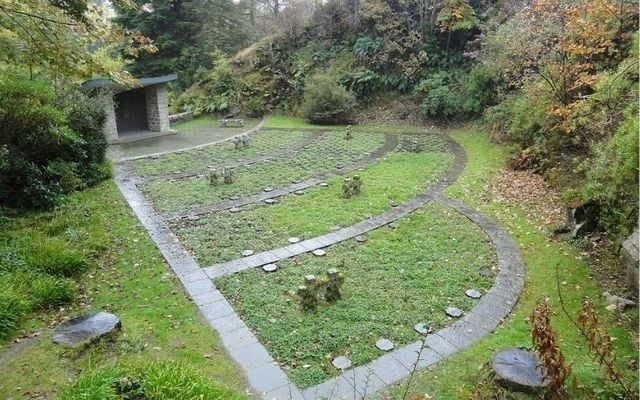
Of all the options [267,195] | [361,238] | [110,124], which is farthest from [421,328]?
[110,124]

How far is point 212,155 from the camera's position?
1513 cm

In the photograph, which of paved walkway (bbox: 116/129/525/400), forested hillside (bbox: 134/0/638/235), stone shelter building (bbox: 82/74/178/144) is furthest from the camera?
stone shelter building (bbox: 82/74/178/144)

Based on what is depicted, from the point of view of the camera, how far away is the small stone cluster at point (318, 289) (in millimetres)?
5996

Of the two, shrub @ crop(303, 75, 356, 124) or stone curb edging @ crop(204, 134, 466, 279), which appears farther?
shrub @ crop(303, 75, 356, 124)

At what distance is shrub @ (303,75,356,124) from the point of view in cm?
2062

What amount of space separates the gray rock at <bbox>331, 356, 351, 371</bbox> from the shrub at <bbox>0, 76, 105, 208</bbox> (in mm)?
7912

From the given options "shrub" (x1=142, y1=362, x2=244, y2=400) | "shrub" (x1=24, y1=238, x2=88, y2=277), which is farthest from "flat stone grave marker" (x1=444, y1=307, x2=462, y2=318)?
"shrub" (x1=24, y1=238, x2=88, y2=277)

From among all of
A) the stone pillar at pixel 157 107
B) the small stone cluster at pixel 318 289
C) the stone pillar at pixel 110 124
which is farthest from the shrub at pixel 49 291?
the stone pillar at pixel 157 107

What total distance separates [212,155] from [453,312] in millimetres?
11305

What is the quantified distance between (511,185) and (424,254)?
189 inches

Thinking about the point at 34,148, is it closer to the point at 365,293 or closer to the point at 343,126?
the point at 365,293

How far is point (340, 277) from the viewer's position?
6211 mm

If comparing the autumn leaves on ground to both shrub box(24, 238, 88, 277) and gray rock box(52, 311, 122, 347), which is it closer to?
shrub box(24, 238, 88, 277)

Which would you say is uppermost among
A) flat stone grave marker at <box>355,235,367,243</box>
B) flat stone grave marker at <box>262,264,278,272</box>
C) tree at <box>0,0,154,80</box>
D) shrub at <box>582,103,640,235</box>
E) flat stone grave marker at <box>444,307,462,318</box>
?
tree at <box>0,0,154,80</box>
